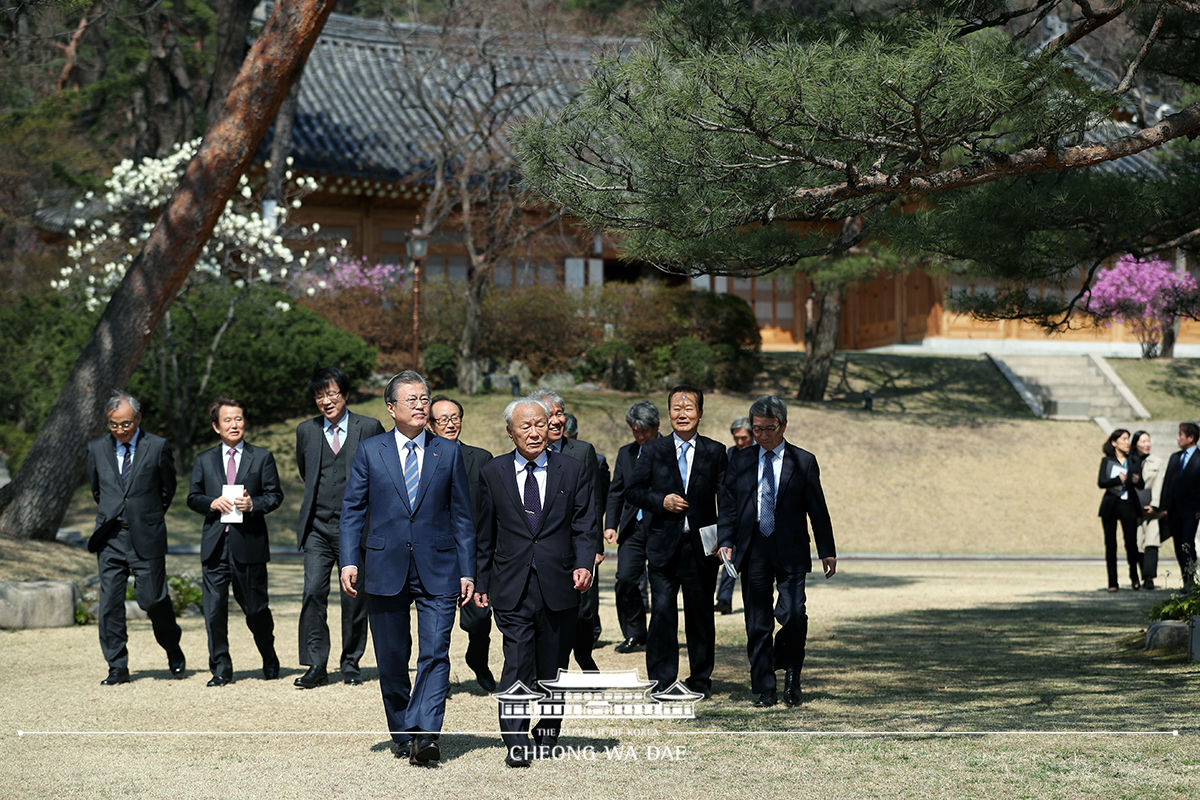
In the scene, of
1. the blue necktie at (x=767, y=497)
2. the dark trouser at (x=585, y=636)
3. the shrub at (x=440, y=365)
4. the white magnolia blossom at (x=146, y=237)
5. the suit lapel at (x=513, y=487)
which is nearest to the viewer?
the suit lapel at (x=513, y=487)

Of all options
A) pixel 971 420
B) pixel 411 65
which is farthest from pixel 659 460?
pixel 411 65

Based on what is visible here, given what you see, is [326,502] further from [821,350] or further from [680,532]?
[821,350]

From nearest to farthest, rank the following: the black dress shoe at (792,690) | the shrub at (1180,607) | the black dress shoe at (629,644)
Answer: the black dress shoe at (792,690) < the shrub at (1180,607) < the black dress shoe at (629,644)

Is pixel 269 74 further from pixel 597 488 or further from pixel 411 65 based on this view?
pixel 411 65

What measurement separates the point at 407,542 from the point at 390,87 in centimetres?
2077

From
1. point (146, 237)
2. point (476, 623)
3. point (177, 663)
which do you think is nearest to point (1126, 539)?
point (476, 623)

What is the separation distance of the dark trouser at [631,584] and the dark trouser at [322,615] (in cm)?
155

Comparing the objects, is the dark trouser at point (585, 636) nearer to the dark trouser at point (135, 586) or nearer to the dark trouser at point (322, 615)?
the dark trouser at point (322, 615)

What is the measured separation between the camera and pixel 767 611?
655 centimetres

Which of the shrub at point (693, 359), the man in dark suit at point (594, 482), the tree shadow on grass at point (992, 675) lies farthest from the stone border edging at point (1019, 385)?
the man in dark suit at point (594, 482)

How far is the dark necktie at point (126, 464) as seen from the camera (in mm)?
7352

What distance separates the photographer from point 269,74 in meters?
11.4

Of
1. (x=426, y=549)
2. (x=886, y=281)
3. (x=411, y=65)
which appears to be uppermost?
(x=411, y=65)

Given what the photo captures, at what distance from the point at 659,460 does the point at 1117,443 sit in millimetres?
7266
